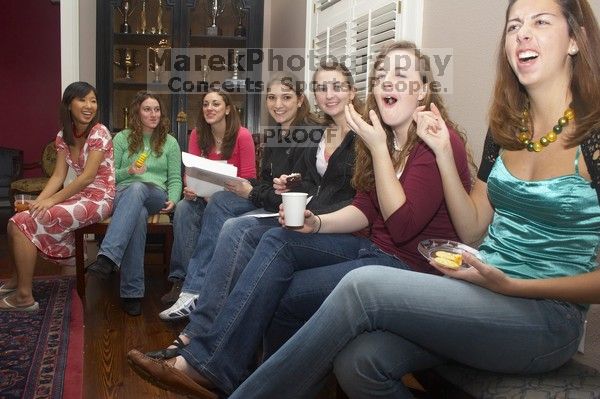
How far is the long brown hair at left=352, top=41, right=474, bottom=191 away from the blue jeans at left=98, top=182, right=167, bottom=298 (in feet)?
4.67

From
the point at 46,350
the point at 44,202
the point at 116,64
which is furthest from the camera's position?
the point at 116,64

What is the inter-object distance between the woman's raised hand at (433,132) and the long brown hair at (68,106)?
207 centimetres

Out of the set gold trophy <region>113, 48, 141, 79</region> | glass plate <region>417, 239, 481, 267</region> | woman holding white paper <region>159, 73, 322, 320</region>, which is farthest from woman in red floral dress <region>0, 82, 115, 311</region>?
glass plate <region>417, 239, 481, 267</region>

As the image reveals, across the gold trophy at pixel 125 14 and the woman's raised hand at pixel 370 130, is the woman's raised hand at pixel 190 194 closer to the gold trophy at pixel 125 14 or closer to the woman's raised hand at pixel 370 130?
the woman's raised hand at pixel 370 130

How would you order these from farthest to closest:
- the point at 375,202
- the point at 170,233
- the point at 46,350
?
the point at 170,233 → the point at 46,350 → the point at 375,202

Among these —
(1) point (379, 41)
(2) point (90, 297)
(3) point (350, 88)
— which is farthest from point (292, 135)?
(2) point (90, 297)

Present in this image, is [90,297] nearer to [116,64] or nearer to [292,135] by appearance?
[292,135]

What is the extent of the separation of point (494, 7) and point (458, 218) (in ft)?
2.66

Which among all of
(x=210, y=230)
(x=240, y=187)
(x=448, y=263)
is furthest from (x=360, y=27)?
(x=448, y=263)

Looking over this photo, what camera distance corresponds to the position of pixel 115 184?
3.07m

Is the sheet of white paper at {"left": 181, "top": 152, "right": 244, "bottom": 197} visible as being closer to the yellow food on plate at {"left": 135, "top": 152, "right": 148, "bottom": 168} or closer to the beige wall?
the yellow food on plate at {"left": 135, "top": 152, "right": 148, "bottom": 168}

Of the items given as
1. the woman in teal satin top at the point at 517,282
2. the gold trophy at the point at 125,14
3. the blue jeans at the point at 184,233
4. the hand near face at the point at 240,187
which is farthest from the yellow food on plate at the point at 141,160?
the woman in teal satin top at the point at 517,282

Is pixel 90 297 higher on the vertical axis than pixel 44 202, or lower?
lower

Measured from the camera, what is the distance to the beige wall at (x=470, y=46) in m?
1.78
